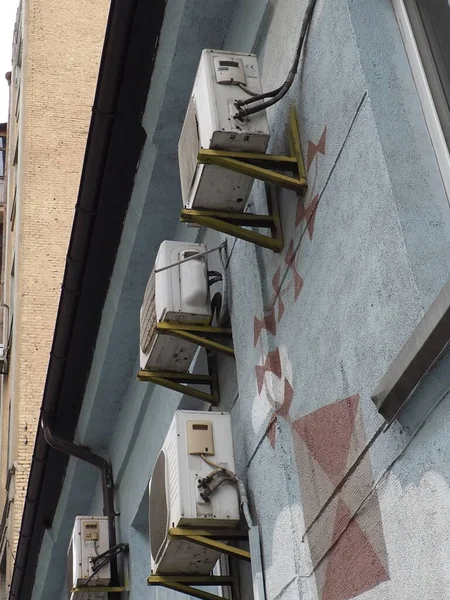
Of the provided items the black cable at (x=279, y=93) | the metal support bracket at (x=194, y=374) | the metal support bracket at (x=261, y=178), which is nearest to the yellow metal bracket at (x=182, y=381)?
the metal support bracket at (x=194, y=374)

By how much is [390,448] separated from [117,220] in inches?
157

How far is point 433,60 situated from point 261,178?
990 mm

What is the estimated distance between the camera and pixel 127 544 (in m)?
8.21

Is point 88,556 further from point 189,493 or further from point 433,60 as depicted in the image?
point 433,60

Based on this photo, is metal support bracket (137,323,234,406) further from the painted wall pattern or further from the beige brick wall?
the beige brick wall

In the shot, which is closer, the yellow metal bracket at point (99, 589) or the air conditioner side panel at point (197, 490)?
the air conditioner side panel at point (197, 490)

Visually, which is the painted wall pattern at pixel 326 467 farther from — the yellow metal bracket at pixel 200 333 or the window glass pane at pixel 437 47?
the yellow metal bracket at pixel 200 333

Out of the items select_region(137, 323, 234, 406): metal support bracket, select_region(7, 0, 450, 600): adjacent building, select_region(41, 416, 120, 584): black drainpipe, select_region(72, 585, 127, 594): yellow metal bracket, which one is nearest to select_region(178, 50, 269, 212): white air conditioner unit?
select_region(7, 0, 450, 600): adjacent building

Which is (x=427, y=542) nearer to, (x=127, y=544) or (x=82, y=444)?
(x=127, y=544)

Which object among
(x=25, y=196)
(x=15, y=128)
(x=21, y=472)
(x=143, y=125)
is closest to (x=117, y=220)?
(x=143, y=125)

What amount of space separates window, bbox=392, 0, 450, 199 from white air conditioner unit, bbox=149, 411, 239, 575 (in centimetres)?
207

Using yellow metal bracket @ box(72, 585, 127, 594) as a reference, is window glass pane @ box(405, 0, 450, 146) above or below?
above

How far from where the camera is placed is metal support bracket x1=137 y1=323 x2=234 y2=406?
5.54m

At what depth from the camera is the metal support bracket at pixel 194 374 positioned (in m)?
5.54
